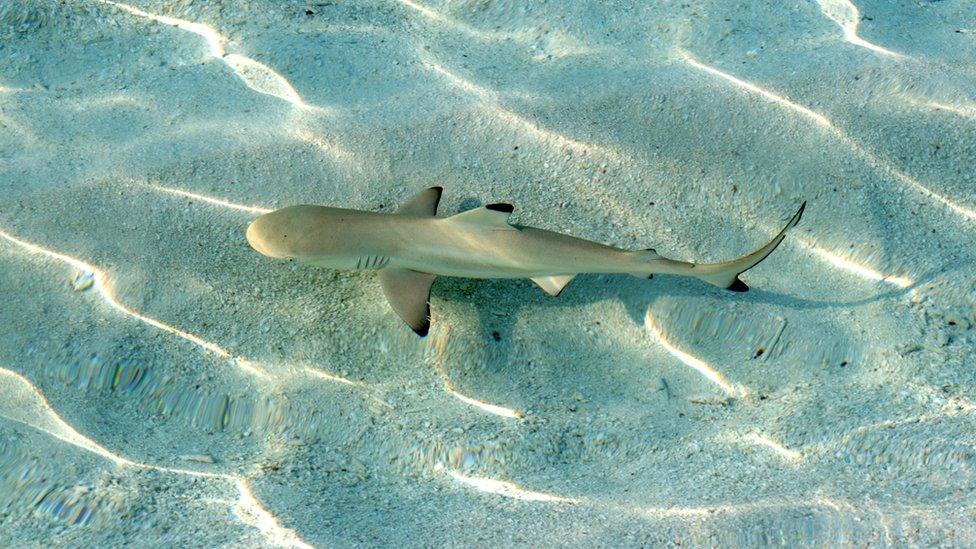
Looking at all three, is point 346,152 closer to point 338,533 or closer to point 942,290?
point 338,533

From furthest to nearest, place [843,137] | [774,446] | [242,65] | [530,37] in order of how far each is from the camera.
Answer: [530,37] → [242,65] → [843,137] → [774,446]

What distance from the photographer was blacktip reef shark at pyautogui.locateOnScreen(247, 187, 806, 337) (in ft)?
9.66

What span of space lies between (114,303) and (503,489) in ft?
5.83

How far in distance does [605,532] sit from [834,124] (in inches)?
92.6

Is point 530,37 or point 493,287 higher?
point 530,37

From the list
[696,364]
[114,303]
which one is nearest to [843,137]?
[696,364]

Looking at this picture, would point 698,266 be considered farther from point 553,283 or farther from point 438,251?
point 438,251

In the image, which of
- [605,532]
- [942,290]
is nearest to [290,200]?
[605,532]

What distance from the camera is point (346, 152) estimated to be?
3.52 metres

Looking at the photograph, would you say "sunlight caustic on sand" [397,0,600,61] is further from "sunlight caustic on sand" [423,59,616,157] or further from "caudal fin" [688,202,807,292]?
"caudal fin" [688,202,807,292]

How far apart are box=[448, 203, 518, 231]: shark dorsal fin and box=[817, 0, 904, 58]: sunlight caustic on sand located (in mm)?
2284

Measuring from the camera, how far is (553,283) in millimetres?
3100

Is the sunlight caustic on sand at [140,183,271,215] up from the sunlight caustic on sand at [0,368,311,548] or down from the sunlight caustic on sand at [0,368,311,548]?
up

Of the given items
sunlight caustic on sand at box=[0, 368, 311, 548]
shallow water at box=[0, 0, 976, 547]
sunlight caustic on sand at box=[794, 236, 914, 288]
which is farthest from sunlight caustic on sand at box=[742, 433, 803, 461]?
sunlight caustic on sand at box=[0, 368, 311, 548]
